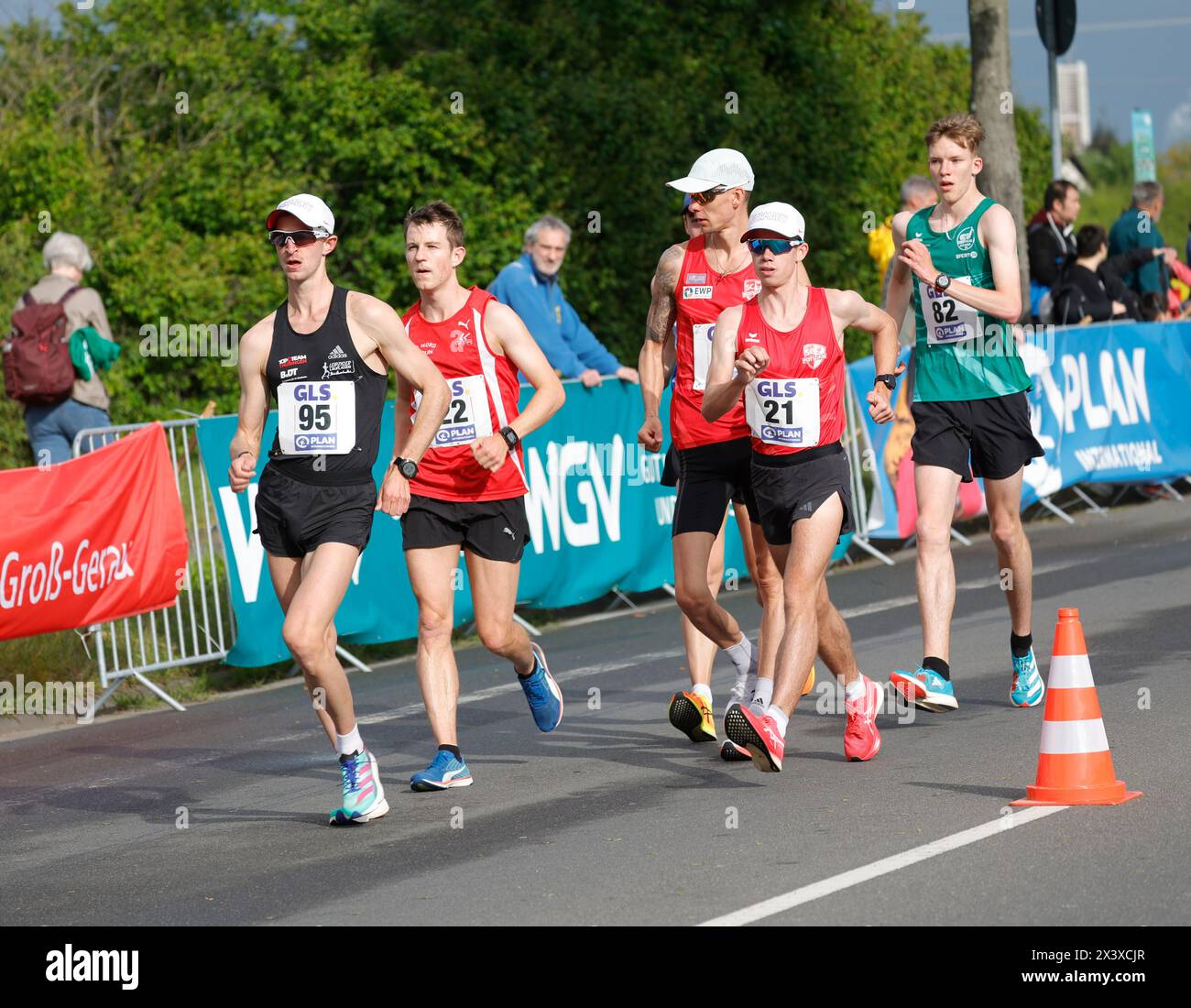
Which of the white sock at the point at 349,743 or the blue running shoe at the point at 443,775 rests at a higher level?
the white sock at the point at 349,743

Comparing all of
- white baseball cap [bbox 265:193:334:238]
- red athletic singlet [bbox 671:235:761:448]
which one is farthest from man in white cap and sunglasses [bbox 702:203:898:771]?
white baseball cap [bbox 265:193:334:238]

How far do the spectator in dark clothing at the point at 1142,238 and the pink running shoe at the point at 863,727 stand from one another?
1220 cm

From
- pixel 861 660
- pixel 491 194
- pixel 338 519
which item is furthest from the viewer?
pixel 491 194

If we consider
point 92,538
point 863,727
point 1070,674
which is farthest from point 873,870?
point 92,538

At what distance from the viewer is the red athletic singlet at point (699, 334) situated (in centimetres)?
852

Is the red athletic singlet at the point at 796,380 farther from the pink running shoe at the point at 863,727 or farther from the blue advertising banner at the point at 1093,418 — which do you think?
the blue advertising banner at the point at 1093,418

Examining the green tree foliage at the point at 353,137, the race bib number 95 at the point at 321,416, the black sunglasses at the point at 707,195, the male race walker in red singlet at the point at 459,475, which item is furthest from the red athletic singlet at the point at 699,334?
the green tree foliage at the point at 353,137

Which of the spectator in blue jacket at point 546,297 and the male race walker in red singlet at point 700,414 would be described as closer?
the male race walker in red singlet at point 700,414

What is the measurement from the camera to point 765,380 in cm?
791

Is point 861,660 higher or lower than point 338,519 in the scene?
lower

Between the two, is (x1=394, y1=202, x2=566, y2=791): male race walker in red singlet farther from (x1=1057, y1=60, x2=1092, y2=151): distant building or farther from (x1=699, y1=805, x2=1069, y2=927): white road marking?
(x1=1057, y1=60, x2=1092, y2=151): distant building

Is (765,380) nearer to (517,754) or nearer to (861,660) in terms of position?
(517,754)
